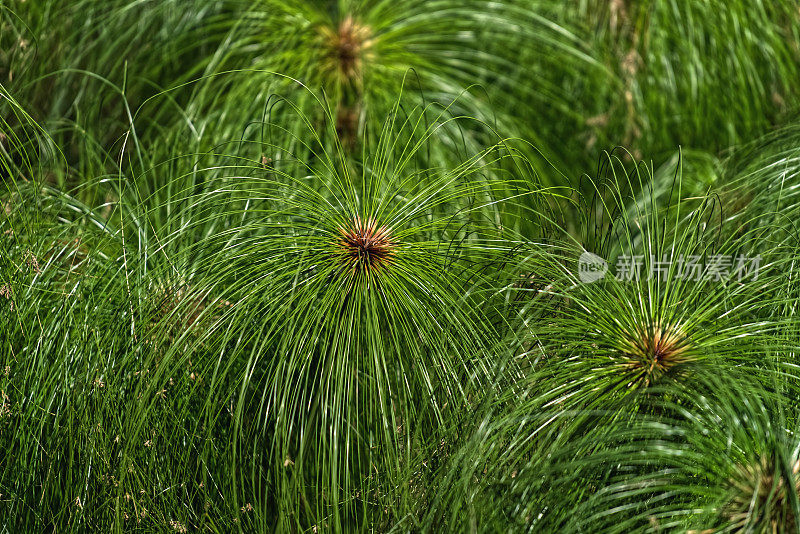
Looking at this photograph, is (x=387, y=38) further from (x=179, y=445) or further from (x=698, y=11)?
(x=179, y=445)

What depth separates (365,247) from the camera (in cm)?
76

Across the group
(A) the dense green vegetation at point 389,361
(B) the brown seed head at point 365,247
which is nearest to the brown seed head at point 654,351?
(A) the dense green vegetation at point 389,361

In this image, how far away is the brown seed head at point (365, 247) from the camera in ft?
2.48

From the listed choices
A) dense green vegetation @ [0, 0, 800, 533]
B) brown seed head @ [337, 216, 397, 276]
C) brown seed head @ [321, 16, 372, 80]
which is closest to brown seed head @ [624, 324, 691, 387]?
dense green vegetation @ [0, 0, 800, 533]

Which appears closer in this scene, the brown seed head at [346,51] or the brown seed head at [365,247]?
the brown seed head at [365,247]

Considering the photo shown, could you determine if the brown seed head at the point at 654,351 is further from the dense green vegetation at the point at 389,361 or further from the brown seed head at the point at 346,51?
the brown seed head at the point at 346,51

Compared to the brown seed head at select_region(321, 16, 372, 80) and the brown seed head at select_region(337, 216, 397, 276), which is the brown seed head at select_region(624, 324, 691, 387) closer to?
the brown seed head at select_region(337, 216, 397, 276)

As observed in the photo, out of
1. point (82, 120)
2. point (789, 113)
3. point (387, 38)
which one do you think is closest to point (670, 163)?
point (789, 113)

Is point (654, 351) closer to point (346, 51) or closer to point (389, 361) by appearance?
point (389, 361)

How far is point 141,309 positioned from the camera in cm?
78

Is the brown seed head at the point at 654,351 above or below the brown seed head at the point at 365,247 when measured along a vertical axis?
below

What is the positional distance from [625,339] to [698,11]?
877 mm

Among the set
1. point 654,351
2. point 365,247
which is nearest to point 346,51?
point 365,247

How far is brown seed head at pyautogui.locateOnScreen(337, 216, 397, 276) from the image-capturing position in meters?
0.75
